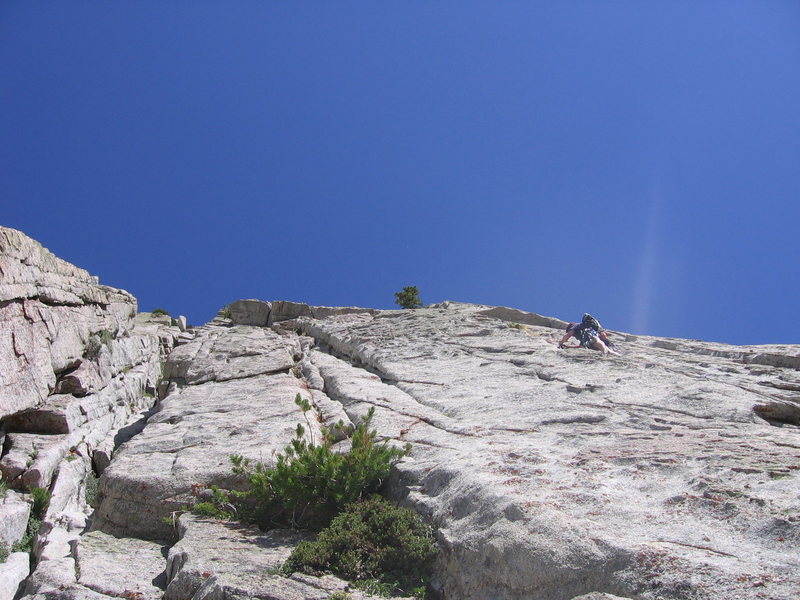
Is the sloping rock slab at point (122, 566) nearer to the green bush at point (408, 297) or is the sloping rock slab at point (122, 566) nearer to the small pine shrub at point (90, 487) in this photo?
the small pine shrub at point (90, 487)

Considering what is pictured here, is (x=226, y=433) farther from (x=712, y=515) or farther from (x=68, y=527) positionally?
(x=712, y=515)

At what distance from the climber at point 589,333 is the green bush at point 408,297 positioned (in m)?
37.8

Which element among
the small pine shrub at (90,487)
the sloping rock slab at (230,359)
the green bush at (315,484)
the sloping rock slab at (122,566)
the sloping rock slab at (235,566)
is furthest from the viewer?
the sloping rock slab at (230,359)

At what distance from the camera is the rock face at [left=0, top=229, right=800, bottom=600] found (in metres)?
4.25

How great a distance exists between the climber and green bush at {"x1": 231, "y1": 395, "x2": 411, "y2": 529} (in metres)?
9.76

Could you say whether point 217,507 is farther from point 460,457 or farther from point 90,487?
point 90,487

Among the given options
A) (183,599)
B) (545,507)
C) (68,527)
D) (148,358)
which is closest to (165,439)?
(68,527)

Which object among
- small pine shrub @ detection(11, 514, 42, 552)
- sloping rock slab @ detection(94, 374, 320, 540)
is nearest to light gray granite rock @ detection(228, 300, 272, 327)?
sloping rock slab @ detection(94, 374, 320, 540)

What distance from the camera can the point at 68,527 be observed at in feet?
27.9

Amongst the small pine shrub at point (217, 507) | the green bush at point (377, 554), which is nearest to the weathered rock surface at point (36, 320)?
the small pine shrub at point (217, 507)

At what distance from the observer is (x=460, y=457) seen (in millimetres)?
6668

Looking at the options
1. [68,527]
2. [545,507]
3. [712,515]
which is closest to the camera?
[712,515]

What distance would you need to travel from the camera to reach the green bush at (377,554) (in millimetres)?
5074

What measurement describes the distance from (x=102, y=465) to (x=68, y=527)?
5.35 m
